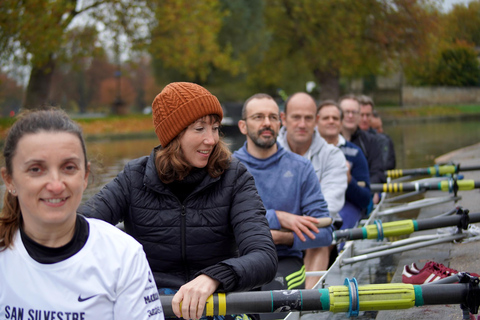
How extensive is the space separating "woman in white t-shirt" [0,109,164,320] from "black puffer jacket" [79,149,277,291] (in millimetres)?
893

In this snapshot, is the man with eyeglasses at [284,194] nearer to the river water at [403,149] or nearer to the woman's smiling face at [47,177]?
the woman's smiling face at [47,177]

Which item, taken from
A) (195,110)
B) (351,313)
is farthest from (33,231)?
(351,313)

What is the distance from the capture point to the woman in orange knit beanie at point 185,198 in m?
2.89

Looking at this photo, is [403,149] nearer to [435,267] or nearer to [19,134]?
[435,267]

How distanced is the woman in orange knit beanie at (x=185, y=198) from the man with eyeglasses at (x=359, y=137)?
16.0 feet

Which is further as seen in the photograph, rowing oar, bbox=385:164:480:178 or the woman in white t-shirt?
rowing oar, bbox=385:164:480:178

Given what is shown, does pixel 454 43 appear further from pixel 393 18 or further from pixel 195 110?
pixel 195 110

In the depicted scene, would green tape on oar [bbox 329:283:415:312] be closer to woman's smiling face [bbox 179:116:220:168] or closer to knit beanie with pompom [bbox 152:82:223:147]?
woman's smiling face [bbox 179:116:220:168]

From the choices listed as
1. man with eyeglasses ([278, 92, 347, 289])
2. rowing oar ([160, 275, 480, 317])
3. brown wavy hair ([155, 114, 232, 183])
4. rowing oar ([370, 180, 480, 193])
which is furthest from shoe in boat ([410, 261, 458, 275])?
rowing oar ([370, 180, 480, 193])

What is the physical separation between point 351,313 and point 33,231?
5.08 ft

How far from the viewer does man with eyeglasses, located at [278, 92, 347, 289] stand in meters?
5.39

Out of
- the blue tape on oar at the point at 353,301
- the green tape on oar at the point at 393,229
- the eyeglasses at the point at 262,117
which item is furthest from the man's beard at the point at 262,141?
the blue tape on oar at the point at 353,301

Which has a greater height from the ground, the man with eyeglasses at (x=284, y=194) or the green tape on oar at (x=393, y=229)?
the man with eyeglasses at (x=284, y=194)

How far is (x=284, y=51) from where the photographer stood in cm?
3766
